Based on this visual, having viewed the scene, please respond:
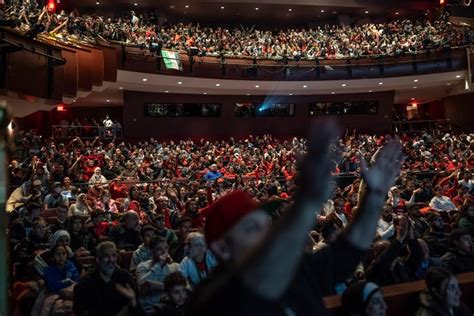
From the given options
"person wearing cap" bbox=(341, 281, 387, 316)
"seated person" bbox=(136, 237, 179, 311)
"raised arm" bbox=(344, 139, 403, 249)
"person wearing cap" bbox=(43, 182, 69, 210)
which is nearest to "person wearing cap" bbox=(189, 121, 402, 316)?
"raised arm" bbox=(344, 139, 403, 249)

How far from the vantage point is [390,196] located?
784cm

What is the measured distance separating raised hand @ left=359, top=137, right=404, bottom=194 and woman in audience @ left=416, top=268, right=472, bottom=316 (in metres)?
1.24

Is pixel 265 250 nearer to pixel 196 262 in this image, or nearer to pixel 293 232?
pixel 293 232

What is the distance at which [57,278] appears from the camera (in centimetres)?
347

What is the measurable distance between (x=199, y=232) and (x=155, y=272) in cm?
66

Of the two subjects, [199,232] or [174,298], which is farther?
[199,232]

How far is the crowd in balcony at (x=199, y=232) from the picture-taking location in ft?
3.43

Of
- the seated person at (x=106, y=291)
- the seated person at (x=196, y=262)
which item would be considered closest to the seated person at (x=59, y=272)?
the seated person at (x=106, y=291)

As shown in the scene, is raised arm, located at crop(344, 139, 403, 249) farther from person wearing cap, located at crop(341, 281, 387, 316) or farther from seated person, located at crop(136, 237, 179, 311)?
seated person, located at crop(136, 237, 179, 311)

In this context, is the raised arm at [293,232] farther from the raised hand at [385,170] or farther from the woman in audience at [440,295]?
the woman in audience at [440,295]

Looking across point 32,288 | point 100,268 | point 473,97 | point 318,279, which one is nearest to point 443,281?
point 318,279

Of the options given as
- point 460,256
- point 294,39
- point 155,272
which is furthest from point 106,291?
point 294,39

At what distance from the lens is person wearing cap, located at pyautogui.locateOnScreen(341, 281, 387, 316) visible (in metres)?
2.03

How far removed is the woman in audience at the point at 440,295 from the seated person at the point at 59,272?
8.27ft
